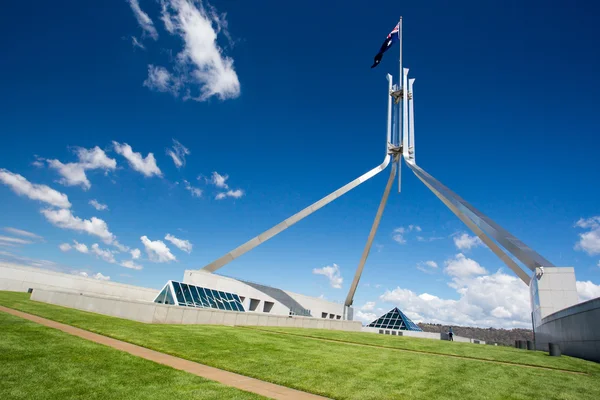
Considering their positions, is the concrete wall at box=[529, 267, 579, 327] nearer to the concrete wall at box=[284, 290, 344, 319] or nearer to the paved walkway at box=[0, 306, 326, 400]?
the paved walkway at box=[0, 306, 326, 400]

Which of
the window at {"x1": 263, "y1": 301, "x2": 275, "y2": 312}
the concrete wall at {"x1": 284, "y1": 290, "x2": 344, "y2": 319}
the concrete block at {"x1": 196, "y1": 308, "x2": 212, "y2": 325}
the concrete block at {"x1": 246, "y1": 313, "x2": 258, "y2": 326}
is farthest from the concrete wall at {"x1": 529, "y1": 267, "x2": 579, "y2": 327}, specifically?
the window at {"x1": 263, "y1": 301, "x2": 275, "y2": 312}

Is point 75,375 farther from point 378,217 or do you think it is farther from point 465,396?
point 378,217

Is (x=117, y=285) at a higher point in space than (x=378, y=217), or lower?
lower

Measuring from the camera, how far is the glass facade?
835 inches

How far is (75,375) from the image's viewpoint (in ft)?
21.0

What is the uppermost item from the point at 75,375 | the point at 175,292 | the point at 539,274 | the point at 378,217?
the point at 378,217

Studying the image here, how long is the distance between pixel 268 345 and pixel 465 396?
Answer: 6.88m

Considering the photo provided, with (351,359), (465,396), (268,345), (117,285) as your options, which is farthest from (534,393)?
(117,285)

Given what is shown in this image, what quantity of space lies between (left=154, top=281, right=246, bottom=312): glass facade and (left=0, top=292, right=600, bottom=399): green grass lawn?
325 inches

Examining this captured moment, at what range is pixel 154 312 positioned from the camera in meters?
15.7

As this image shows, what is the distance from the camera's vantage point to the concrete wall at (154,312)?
15930mm

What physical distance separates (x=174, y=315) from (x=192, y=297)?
20.6 ft

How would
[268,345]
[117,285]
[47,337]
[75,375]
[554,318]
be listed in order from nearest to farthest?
[75,375]
[47,337]
[268,345]
[554,318]
[117,285]

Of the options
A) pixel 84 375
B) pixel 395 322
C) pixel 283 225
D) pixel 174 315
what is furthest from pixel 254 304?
pixel 84 375
